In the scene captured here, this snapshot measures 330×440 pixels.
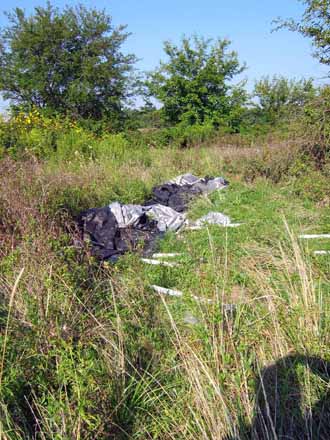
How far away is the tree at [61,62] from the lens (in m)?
16.6

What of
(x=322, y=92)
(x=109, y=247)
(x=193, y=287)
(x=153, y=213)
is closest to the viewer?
(x=193, y=287)

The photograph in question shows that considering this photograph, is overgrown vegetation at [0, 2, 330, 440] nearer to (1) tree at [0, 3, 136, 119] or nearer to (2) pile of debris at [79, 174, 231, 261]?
(2) pile of debris at [79, 174, 231, 261]

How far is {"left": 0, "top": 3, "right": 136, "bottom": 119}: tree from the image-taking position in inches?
653

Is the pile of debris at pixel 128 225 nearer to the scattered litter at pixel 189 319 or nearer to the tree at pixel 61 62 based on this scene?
the scattered litter at pixel 189 319

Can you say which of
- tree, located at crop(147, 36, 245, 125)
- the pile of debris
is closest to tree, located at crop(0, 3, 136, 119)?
tree, located at crop(147, 36, 245, 125)

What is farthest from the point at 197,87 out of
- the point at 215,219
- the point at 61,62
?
the point at 215,219

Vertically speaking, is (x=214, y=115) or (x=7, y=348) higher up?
(x=214, y=115)

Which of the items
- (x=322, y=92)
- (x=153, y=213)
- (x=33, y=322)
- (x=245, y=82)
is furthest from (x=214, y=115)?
(x=33, y=322)

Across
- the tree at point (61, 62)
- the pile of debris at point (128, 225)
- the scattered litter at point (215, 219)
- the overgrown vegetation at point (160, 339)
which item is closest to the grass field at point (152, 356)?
the overgrown vegetation at point (160, 339)

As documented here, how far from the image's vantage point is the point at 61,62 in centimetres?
1669

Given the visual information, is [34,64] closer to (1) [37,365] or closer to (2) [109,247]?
(2) [109,247]

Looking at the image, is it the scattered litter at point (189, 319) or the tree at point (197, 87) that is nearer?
the scattered litter at point (189, 319)

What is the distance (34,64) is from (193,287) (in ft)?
55.0

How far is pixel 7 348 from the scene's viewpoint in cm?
162
